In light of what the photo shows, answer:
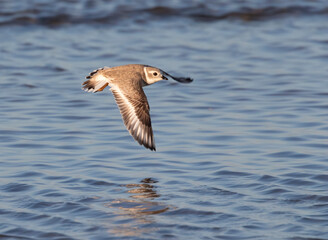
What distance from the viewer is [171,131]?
871cm

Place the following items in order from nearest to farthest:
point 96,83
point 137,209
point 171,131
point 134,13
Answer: point 137,209 → point 96,83 → point 171,131 → point 134,13

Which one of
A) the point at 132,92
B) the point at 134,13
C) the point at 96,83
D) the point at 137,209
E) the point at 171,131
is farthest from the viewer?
the point at 134,13

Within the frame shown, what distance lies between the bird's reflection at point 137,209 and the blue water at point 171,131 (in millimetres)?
19

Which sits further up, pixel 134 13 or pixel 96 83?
pixel 134 13

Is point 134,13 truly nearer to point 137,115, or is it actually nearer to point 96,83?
point 96,83

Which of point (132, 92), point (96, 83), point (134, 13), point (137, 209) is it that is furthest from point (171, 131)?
point (134, 13)

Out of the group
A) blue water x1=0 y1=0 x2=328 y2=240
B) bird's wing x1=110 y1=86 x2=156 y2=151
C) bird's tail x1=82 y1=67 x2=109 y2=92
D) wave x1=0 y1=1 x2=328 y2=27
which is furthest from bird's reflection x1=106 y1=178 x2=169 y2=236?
wave x1=0 y1=1 x2=328 y2=27

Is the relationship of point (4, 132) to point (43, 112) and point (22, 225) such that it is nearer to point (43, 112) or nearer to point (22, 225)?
point (43, 112)

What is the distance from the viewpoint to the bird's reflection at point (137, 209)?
570cm

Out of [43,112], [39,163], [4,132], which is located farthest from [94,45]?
[39,163]

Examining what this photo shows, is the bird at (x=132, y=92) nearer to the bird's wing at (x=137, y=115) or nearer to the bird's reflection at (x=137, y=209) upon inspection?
the bird's wing at (x=137, y=115)

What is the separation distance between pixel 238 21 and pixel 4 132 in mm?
9184

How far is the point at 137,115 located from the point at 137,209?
1.42 metres

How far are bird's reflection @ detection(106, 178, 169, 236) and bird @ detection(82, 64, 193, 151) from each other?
1.95 ft
